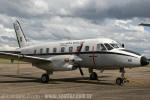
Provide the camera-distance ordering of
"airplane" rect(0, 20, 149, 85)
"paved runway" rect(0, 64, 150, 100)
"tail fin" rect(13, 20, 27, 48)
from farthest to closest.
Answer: "tail fin" rect(13, 20, 27, 48) < "airplane" rect(0, 20, 149, 85) < "paved runway" rect(0, 64, 150, 100)

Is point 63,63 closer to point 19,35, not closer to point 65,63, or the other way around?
point 65,63

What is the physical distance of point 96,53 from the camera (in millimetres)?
17156

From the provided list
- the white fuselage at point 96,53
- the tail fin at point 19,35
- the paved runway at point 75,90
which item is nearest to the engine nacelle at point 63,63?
the white fuselage at point 96,53

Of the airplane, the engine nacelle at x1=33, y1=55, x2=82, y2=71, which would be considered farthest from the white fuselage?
the engine nacelle at x1=33, y1=55, x2=82, y2=71

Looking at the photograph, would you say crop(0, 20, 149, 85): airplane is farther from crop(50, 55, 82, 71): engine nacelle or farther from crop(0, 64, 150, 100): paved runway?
crop(0, 64, 150, 100): paved runway

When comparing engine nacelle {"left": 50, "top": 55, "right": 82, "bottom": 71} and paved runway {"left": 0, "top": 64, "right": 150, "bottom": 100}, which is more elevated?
engine nacelle {"left": 50, "top": 55, "right": 82, "bottom": 71}

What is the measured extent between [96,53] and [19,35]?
44.4 ft

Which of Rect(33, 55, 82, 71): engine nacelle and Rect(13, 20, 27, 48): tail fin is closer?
Rect(33, 55, 82, 71): engine nacelle

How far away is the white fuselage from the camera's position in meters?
15.5

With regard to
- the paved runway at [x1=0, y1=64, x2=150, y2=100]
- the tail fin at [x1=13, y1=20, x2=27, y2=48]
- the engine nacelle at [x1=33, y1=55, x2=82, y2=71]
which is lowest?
the paved runway at [x1=0, y1=64, x2=150, y2=100]

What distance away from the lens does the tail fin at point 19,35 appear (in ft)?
83.6

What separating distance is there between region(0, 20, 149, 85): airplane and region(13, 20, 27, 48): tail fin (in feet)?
18.7

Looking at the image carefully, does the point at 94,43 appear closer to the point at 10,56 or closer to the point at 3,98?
the point at 10,56

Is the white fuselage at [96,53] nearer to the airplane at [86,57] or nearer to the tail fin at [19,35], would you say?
the airplane at [86,57]
